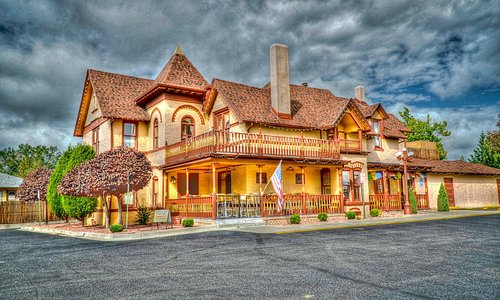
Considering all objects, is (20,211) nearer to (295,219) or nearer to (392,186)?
(295,219)

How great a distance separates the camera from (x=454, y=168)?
1380 inches

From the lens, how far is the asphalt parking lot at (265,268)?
7.12 meters

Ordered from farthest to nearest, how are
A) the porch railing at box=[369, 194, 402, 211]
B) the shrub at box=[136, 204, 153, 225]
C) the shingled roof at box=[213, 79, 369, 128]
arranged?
the porch railing at box=[369, 194, 402, 211]
the shingled roof at box=[213, 79, 369, 128]
the shrub at box=[136, 204, 153, 225]

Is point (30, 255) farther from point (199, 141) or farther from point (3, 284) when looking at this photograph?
point (199, 141)

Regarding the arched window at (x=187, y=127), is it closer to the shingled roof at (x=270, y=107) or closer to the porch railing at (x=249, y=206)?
the shingled roof at (x=270, y=107)

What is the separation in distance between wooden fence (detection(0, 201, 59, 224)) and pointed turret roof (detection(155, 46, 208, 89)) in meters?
14.2

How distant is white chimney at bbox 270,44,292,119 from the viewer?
2594cm

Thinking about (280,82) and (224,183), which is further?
(224,183)

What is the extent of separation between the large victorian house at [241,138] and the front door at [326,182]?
64 mm

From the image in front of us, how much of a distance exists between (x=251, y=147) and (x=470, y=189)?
23.7 metres

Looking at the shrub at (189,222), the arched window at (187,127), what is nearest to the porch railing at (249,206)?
the shrub at (189,222)

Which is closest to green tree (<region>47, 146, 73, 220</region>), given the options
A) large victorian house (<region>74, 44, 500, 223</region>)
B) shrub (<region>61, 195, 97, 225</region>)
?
large victorian house (<region>74, 44, 500, 223</region>)

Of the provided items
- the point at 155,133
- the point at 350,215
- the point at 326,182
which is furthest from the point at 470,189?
the point at 155,133

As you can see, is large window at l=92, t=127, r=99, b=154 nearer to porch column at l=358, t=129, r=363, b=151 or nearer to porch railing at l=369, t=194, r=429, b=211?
porch column at l=358, t=129, r=363, b=151
